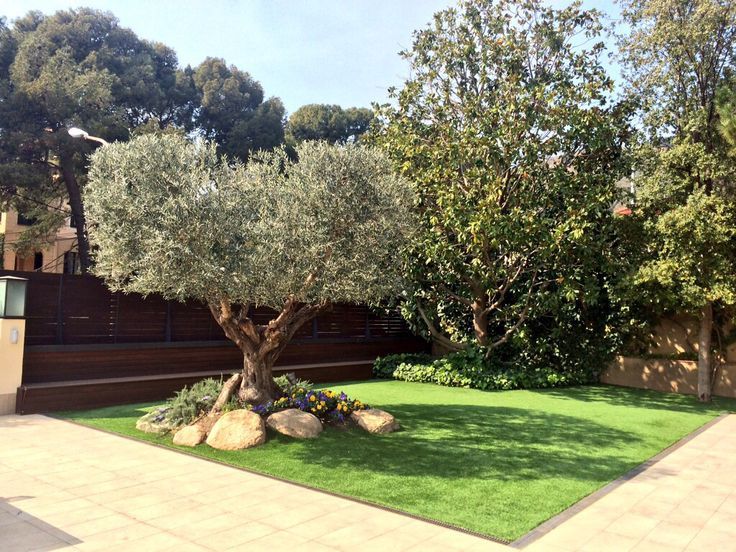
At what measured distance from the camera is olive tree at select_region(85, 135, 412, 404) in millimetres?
7566

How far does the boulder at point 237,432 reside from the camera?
26.3 feet

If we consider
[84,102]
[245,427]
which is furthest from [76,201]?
[245,427]

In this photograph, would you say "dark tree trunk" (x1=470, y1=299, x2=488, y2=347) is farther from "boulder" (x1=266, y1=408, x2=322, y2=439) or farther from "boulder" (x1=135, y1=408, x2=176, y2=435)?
"boulder" (x1=135, y1=408, x2=176, y2=435)

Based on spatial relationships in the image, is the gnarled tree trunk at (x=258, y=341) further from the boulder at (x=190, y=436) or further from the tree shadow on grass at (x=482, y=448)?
the tree shadow on grass at (x=482, y=448)

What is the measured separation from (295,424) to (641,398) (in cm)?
1035

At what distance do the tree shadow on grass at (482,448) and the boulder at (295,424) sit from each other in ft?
0.74

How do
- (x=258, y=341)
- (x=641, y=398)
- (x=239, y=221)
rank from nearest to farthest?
1. (x=239, y=221)
2. (x=258, y=341)
3. (x=641, y=398)

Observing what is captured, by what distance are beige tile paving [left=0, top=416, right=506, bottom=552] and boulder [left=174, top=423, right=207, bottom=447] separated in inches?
21.8

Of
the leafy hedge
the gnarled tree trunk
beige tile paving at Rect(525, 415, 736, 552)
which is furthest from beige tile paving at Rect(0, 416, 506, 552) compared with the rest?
the leafy hedge

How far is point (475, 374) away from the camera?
52.4 ft

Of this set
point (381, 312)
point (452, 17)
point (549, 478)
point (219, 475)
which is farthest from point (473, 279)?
point (219, 475)

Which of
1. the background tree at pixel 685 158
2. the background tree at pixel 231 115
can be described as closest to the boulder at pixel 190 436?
the background tree at pixel 685 158

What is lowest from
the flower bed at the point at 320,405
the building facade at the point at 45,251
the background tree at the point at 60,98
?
the flower bed at the point at 320,405

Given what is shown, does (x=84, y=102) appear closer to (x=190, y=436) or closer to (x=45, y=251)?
(x=45, y=251)
